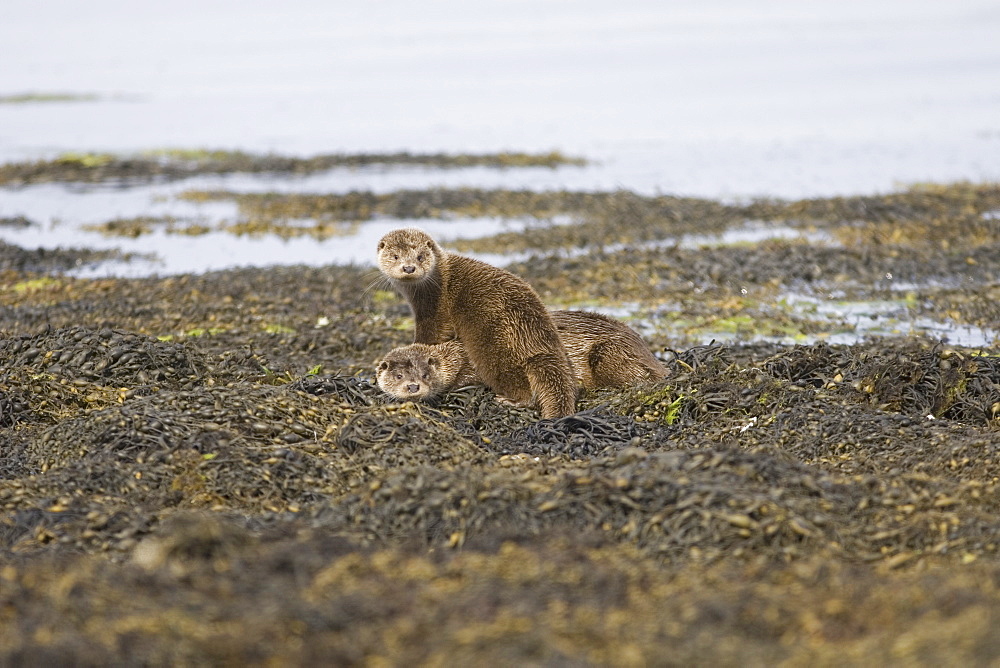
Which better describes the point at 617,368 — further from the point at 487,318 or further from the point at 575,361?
the point at 487,318

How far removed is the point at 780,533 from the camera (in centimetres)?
502

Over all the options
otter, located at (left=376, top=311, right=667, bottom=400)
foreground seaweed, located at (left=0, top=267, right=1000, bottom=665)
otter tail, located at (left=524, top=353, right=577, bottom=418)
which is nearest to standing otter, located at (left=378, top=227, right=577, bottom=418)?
otter tail, located at (left=524, top=353, right=577, bottom=418)

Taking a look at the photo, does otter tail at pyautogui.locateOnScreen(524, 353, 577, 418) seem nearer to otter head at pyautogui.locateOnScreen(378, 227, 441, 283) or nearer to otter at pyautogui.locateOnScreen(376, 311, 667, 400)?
otter at pyautogui.locateOnScreen(376, 311, 667, 400)

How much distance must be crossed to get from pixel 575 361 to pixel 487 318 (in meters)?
0.73

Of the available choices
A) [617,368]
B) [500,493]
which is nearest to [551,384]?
[617,368]

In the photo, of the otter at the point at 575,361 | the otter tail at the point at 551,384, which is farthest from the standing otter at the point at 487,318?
the otter at the point at 575,361

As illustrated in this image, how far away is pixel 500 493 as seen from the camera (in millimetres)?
Answer: 5410

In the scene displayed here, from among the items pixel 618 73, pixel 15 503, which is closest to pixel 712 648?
pixel 15 503

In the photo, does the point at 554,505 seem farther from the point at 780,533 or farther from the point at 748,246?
the point at 748,246

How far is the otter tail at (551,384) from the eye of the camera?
7.63m

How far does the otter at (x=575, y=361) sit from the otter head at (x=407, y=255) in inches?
21.4

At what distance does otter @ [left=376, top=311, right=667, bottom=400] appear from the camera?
25.9 feet

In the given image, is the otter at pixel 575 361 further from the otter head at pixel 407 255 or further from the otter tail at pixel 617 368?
the otter head at pixel 407 255

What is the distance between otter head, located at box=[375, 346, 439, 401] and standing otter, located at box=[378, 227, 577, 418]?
0.34m
